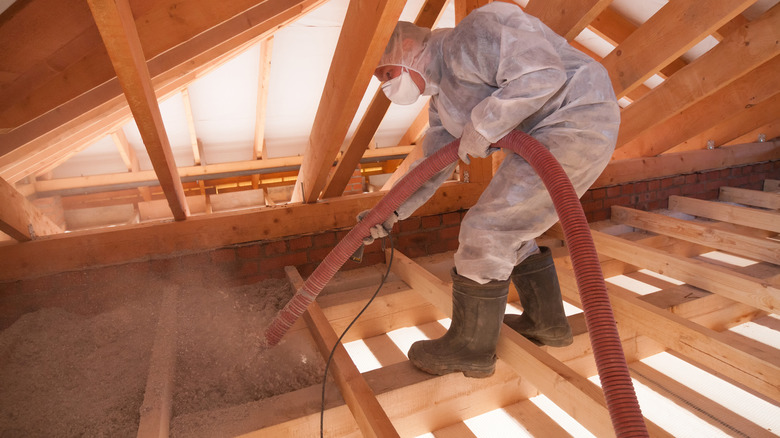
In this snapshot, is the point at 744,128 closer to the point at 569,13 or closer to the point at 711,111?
the point at 711,111

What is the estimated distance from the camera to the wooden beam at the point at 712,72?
2.24 m

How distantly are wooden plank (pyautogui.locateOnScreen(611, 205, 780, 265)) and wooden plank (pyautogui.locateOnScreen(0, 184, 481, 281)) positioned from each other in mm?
1308

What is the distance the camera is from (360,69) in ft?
5.33

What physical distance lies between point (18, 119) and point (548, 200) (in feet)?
5.72

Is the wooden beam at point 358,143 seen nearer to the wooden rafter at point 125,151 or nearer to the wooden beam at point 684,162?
the wooden beam at point 684,162

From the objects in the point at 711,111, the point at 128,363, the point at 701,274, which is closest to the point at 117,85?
the point at 128,363

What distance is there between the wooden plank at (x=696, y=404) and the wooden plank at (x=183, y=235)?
1398mm

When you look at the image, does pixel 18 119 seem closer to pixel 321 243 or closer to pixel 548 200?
pixel 321 243

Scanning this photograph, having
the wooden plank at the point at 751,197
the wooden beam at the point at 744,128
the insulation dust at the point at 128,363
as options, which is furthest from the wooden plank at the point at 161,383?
the wooden plank at the point at 751,197

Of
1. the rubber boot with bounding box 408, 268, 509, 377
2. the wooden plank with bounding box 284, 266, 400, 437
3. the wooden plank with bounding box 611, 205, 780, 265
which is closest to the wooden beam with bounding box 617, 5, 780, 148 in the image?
the wooden plank with bounding box 611, 205, 780, 265

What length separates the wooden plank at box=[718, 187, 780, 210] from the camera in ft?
11.0

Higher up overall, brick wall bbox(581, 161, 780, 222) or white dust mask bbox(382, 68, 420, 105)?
white dust mask bbox(382, 68, 420, 105)

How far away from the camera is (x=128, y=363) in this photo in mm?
1781

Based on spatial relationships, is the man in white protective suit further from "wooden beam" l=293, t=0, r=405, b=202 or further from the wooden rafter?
the wooden rafter
